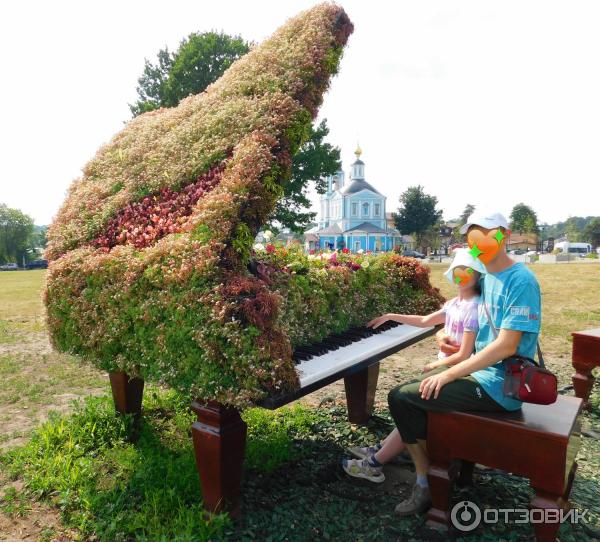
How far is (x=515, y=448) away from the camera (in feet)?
8.18

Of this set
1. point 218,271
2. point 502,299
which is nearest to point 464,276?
point 502,299

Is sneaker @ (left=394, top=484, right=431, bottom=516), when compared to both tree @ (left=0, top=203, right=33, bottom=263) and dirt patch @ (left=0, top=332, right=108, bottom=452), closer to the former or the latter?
dirt patch @ (left=0, top=332, right=108, bottom=452)

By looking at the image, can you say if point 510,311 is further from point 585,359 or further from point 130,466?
point 585,359

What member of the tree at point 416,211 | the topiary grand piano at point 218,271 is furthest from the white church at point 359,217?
the topiary grand piano at point 218,271

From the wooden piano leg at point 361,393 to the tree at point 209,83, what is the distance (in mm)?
20006

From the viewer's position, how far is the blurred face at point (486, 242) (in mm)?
2621

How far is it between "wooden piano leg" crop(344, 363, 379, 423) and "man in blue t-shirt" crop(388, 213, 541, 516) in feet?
5.56

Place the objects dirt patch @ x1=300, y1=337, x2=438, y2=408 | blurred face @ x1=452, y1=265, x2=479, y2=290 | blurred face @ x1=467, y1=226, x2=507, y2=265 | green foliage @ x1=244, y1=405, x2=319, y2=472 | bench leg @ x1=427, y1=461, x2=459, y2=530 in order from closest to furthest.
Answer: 1. blurred face @ x1=467, y1=226, x2=507, y2=265
2. bench leg @ x1=427, y1=461, x2=459, y2=530
3. blurred face @ x1=452, y1=265, x2=479, y2=290
4. green foliage @ x1=244, y1=405, x2=319, y2=472
5. dirt patch @ x1=300, y1=337, x2=438, y2=408

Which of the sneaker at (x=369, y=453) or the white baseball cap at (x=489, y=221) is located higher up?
the white baseball cap at (x=489, y=221)

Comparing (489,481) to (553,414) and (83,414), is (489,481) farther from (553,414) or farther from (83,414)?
(83,414)

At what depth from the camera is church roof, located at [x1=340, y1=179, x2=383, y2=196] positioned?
75875 millimetres

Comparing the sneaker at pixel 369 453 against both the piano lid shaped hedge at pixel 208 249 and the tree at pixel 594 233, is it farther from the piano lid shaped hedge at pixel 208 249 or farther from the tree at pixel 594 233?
the tree at pixel 594 233

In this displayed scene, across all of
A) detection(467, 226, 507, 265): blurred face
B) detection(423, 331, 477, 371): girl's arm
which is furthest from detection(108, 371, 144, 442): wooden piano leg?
detection(467, 226, 507, 265): blurred face

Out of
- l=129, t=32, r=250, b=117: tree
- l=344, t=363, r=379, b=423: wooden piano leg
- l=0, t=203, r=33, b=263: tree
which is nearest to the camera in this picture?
l=344, t=363, r=379, b=423: wooden piano leg
